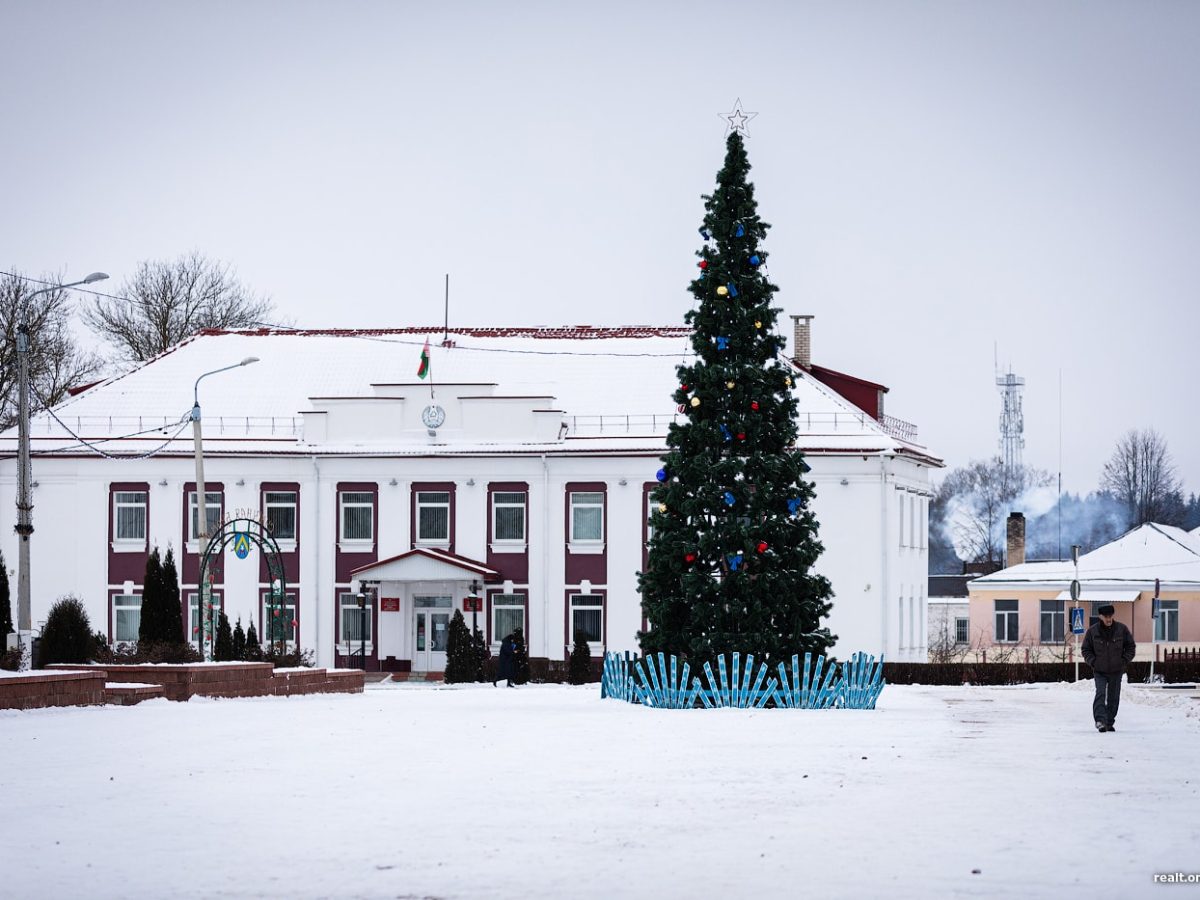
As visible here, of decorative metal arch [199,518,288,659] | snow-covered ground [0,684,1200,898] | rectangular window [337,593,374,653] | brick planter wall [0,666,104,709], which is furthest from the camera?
rectangular window [337,593,374,653]

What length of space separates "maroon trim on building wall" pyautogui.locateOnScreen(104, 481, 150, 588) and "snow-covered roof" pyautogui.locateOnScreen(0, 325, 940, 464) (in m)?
1.15

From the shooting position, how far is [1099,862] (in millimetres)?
10984

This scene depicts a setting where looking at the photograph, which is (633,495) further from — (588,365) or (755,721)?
(755,721)

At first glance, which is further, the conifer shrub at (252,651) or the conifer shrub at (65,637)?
the conifer shrub at (252,651)

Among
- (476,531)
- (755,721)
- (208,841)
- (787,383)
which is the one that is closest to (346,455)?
(476,531)

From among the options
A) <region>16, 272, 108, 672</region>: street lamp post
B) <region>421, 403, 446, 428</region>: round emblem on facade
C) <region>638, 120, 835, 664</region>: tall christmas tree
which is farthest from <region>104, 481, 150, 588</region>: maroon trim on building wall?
<region>638, 120, 835, 664</region>: tall christmas tree

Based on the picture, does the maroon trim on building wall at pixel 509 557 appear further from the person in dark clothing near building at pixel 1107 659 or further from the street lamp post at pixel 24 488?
the person in dark clothing near building at pixel 1107 659

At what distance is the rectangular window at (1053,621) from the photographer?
76250 mm

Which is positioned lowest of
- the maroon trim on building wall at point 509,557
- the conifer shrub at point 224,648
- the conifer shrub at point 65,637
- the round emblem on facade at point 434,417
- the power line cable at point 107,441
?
the conifer shrub at point 224,648

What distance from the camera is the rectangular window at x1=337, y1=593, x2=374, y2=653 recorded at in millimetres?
57688

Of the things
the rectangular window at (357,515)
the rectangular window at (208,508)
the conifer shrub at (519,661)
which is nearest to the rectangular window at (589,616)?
the conifer shrub at (519,661)

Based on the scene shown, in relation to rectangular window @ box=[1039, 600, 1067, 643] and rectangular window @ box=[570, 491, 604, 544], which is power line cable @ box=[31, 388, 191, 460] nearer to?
rectangular window @ box=[570, 491, 604, 544]

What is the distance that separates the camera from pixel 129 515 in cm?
5888

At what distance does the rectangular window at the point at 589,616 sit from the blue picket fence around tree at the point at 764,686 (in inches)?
1050
